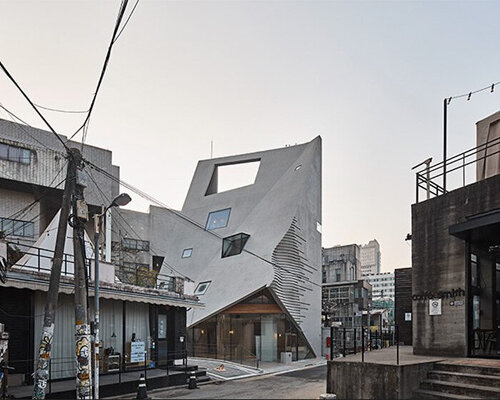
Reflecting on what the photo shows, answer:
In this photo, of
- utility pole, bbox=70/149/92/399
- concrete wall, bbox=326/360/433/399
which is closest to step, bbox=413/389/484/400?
concrete wall, bbox=326/360/433/399

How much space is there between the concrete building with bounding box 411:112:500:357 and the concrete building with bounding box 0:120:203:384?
10.5 metres

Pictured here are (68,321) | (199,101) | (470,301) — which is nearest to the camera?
(470,301)

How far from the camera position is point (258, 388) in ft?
60.2

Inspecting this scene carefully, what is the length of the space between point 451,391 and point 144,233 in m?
36.8

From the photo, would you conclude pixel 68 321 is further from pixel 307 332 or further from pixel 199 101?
pixel 307 332

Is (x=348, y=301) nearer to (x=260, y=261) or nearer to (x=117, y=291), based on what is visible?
(x=260, y=261)

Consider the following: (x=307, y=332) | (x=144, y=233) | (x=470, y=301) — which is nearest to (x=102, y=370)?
(x=470, y=301)

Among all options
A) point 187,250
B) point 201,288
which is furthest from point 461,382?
point 187,250

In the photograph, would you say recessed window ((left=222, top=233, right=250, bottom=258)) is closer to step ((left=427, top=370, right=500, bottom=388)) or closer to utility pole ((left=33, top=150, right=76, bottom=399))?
utility pole ((left=33, top=150, right=76, bottom=399))

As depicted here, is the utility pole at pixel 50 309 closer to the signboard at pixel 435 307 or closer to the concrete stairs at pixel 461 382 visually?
the concrete stairs at pixel 461 382

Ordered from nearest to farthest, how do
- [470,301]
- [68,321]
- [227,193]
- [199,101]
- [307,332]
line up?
[470,301] < [68,321] < [199,101] < [307,332] < [227,193]

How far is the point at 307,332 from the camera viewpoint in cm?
3378

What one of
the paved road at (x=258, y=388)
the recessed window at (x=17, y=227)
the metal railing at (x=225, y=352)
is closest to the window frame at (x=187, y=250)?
the metal railing at (x=225, y=352)

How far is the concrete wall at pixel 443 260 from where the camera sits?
13.7 m
